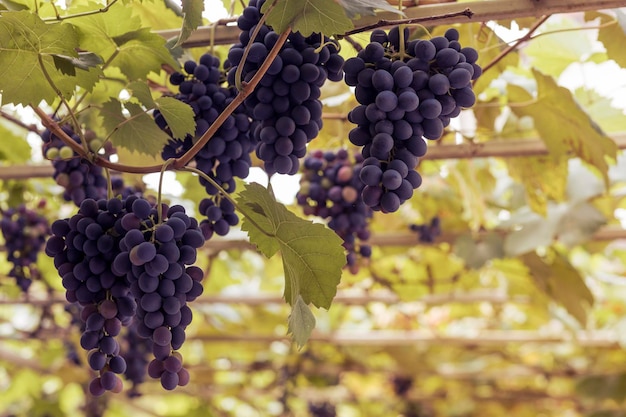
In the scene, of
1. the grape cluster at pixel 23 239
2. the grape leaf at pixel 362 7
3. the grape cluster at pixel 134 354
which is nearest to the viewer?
the grape leaf at pixel 362 7

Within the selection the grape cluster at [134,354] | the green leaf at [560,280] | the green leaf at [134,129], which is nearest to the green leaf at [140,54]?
the green leaf at [134,129]

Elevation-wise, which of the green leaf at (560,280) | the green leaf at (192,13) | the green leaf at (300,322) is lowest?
the green leaf at (560,280)

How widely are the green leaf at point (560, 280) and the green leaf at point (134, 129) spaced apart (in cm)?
161

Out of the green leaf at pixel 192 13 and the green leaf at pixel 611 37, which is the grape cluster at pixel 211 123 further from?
the green leaf at pixel 611 37

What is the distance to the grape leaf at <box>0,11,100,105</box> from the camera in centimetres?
97

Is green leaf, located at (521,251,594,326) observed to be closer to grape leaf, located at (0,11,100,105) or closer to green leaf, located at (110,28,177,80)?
green leaf, located at (110,28,177,80)

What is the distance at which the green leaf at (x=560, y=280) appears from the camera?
2.39 meters

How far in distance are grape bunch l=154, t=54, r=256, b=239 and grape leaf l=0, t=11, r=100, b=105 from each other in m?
0.18

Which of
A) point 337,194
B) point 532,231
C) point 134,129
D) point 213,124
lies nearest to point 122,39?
point 134,129

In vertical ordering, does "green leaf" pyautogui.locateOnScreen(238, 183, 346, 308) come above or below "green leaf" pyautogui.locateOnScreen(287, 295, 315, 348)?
above

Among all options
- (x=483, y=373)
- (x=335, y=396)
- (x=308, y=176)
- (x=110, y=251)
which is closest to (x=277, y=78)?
(x=110, y=251)

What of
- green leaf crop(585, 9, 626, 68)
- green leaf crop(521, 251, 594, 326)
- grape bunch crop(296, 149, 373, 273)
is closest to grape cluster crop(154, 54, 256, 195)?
grape bunch crop(296, 149, 373, 273)

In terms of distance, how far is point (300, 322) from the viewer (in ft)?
3.06

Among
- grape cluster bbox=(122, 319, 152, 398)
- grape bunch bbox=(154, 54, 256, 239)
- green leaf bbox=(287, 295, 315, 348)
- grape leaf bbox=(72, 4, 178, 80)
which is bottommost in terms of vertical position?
grape cluster bbox=(122, 319, 152, 398)
